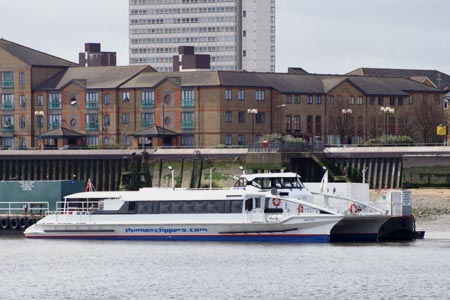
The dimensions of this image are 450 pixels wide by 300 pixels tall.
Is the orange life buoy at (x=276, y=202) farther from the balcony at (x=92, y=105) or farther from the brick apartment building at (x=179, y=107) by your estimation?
the balcony at (x=92, y=105)

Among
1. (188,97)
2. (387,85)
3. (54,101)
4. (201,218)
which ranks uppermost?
(387,85)

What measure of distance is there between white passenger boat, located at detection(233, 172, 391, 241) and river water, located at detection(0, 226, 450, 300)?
1.68 metres

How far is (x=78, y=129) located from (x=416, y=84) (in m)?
42.0

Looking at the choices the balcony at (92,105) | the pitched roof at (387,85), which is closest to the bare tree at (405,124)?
the pitched roof at (387,85)

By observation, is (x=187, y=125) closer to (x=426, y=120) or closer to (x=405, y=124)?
(x=405, y=124)

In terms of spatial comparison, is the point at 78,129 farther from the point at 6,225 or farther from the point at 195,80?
the point at 6,225

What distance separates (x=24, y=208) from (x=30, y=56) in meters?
63.1

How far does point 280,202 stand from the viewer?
89.0 m

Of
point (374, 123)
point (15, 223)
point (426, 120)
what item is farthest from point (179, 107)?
point (15, 223)

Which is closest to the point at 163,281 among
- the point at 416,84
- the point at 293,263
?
the point at 293,263

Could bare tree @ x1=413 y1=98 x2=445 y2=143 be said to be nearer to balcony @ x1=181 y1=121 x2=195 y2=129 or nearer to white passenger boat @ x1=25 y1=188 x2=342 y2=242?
balcony @ x1=181 y1=121 x2=195 y2=129

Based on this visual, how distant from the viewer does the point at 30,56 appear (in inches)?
6555

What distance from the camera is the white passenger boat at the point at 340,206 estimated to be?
3489 inches

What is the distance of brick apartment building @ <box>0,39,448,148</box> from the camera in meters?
159
